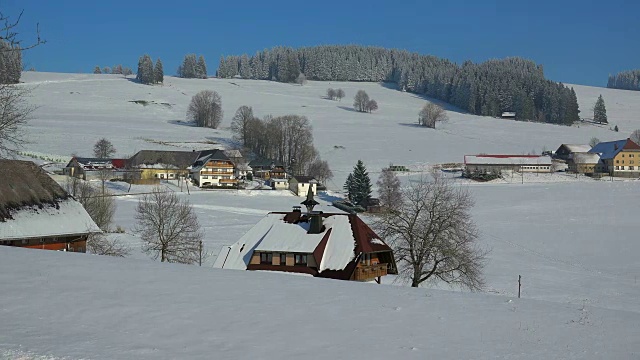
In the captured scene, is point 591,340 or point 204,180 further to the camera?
point 204,180

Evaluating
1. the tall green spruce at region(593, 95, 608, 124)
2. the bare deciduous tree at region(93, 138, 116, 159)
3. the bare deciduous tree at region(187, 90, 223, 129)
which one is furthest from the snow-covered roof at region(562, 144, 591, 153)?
the bare deciduous tree at region(93, 138, 116, 159)

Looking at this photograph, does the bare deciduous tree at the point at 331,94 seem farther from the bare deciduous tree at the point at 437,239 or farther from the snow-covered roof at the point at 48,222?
the snow-covered roof at the point at 48,222

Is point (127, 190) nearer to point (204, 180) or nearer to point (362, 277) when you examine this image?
point (204, 180)

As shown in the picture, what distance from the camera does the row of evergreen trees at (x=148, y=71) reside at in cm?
18900

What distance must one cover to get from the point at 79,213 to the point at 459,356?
24588 mm

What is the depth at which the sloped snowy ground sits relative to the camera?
8.63 metres

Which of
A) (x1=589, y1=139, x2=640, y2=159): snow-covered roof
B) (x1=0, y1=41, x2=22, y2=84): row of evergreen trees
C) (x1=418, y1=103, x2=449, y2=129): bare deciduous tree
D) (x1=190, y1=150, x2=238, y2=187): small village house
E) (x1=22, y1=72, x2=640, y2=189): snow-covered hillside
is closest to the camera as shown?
(x1=0, y1=41, x2=22, y2=84): row of evergreen trees

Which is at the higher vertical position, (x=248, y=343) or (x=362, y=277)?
(x=248, y=343)

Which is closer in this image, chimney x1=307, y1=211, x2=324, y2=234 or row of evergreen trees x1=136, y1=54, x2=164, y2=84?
chimney x1=307, y1=211, x2=324, y2=234

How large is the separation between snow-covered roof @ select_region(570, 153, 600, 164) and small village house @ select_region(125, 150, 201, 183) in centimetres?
6700

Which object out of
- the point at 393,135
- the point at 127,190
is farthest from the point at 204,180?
the point at 393,135

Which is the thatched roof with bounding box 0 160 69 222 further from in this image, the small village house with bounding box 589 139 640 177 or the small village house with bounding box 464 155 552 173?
the small village house with bounding box 589 139 640 177

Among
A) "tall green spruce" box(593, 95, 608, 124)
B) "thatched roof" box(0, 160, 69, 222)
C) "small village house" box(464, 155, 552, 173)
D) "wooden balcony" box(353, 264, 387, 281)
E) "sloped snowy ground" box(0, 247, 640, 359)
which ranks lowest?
"wooden balcony" box(353, 264, 387, 281)

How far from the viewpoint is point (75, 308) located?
1037 centimetres
